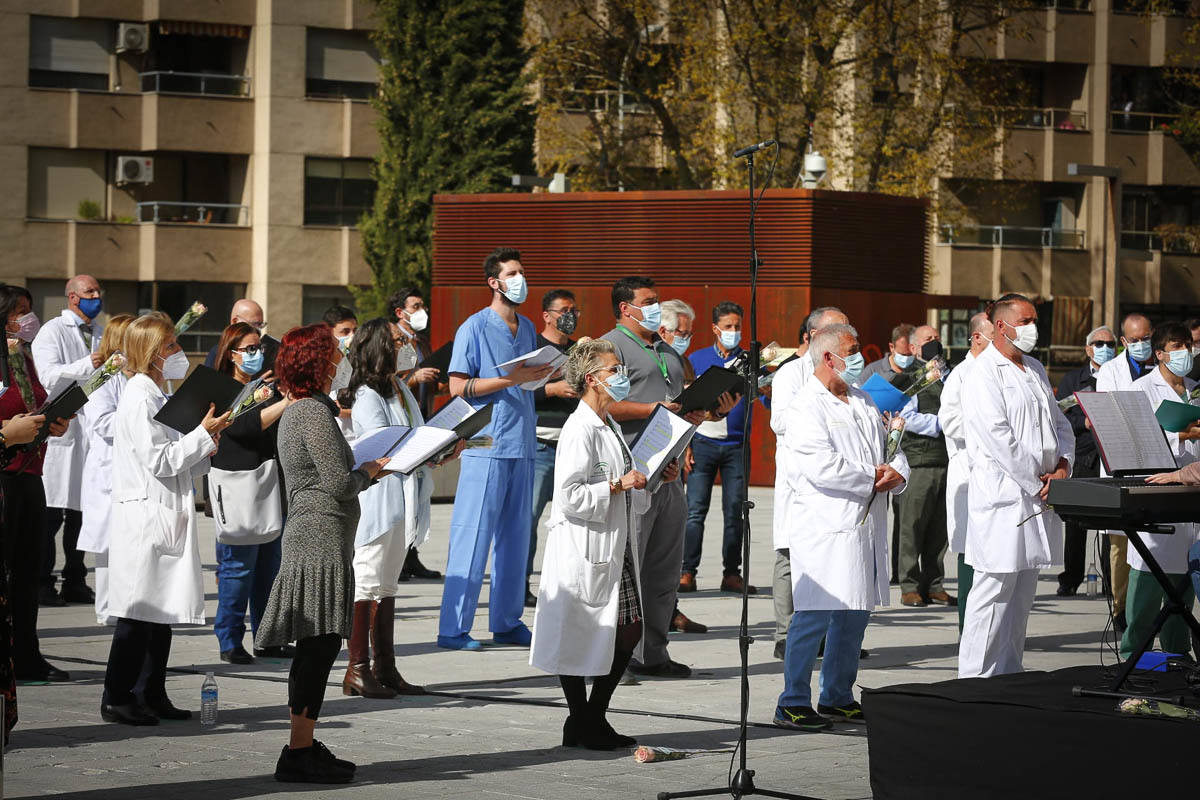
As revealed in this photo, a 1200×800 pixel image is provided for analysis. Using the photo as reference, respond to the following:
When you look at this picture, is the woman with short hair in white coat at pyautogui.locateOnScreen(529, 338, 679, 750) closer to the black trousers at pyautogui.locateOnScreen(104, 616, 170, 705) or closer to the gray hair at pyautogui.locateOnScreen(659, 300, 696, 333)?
the black trousers at pyautogui.locateOnScreen(104, 616, 170, 705)

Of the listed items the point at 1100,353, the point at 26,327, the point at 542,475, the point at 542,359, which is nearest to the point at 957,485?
the point at 542,359

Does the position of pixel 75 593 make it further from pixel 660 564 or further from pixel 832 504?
pixel 832 504

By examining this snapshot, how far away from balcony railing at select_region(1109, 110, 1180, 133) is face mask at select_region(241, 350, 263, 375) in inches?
1847

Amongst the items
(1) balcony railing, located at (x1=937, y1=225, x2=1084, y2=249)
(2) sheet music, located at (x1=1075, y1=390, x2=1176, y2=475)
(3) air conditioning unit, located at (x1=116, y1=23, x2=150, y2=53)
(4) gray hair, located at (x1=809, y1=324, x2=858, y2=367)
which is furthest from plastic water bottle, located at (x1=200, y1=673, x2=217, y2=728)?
(1) balcony railing, located at (x1=937, y1=225, x2=1084, y2=249)

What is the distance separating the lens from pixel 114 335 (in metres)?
9.78

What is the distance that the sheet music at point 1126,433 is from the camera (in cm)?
855

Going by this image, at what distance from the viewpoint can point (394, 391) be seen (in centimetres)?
1041

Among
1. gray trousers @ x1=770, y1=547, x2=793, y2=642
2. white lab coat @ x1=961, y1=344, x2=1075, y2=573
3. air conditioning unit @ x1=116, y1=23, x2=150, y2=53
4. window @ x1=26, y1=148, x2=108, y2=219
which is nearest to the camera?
white lab coat @ x1=961, y1=344, x2=1075, y2=573

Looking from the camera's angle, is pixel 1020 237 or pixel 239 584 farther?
pixel 1020 237

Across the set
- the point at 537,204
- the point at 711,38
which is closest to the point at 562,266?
the point at 537,204

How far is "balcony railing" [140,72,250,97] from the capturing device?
4759 cm

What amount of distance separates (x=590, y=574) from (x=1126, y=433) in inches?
102

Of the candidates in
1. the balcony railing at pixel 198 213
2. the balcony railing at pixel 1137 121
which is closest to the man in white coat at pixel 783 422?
the balcony railing at pixel 198 213

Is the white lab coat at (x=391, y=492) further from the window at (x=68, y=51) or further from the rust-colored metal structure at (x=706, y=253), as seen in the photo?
the window at (x=68, y=51)
